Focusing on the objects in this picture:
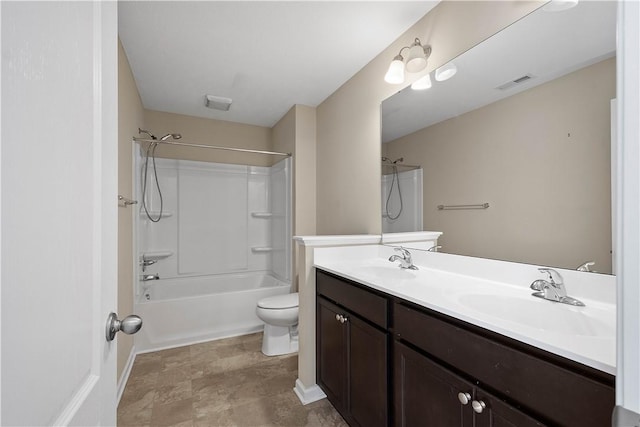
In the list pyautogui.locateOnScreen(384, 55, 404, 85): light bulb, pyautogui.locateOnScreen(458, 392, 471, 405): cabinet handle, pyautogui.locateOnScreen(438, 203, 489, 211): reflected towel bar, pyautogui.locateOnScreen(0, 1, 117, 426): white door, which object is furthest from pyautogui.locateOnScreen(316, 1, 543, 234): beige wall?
pyautogui.locateOnScreen(0, 1, 117, 426): white door

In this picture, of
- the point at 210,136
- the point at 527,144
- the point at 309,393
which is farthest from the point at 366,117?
the point at 210,136

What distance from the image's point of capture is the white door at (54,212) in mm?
355

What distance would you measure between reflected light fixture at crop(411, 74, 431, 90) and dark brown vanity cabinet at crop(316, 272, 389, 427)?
1294 mm

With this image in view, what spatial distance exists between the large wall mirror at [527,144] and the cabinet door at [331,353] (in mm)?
773

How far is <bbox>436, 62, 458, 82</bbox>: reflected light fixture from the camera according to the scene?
5.30ft

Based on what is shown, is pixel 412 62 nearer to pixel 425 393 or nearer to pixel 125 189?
pixel 425 393

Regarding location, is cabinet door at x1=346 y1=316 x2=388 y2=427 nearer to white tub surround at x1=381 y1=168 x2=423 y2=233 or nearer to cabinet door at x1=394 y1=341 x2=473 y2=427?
cabinet door at x1=394 y1=341 x2=473 y2=427

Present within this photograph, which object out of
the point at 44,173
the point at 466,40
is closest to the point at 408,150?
the point at 466,40

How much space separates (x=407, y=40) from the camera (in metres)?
1.88

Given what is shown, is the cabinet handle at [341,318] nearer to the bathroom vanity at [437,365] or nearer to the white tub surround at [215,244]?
the bathroom vanity at [437,365]

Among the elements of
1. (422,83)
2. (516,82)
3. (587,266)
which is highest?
(422,83)

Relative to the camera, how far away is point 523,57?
1295mm

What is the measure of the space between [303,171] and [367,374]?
2.12 metres

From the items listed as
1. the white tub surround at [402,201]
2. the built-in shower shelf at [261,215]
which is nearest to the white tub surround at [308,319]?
the white tub surround at [402,201]
